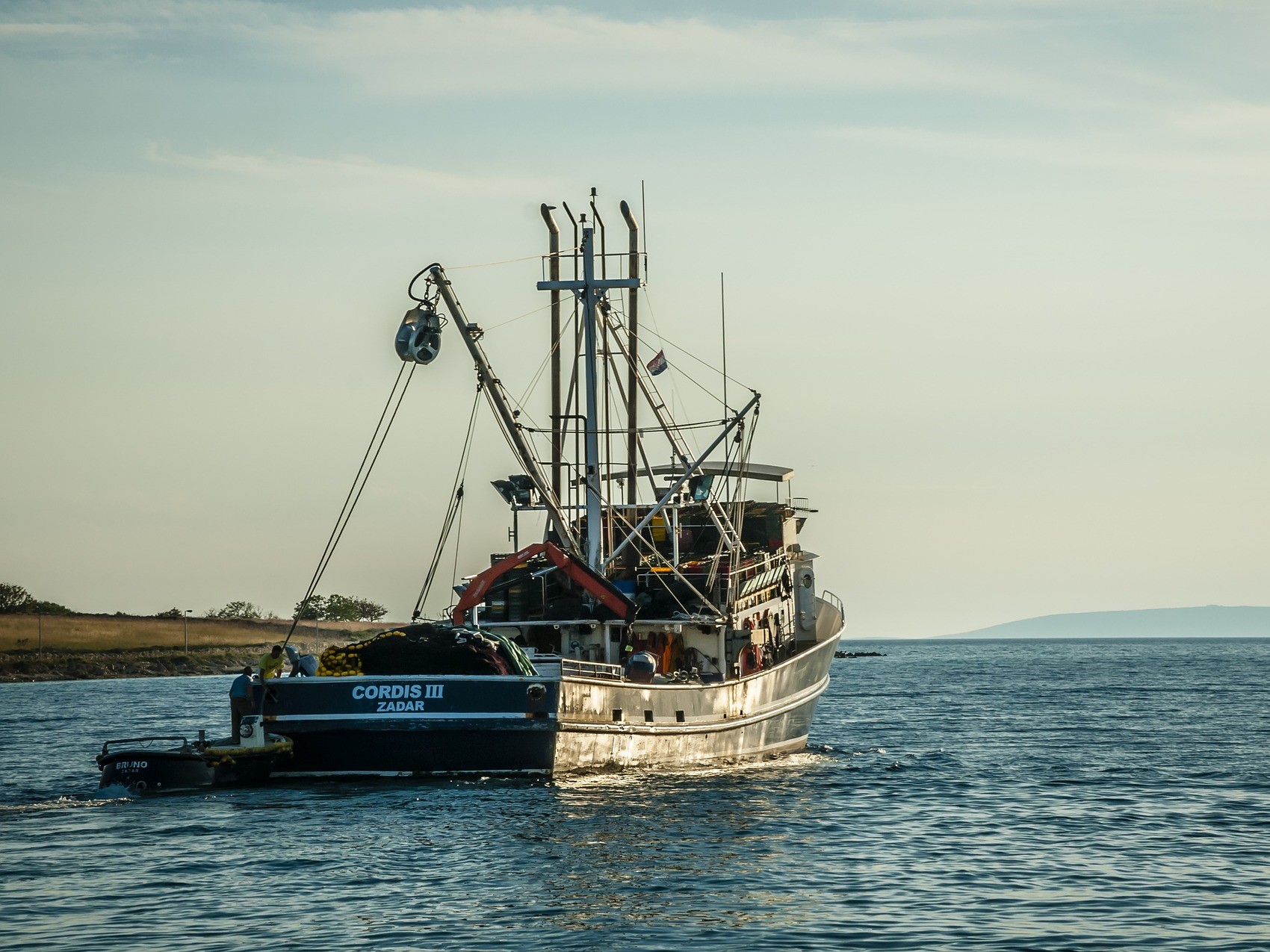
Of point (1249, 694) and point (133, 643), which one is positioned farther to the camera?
point (133, 643)

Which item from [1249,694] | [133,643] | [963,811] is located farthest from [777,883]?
[133,643]

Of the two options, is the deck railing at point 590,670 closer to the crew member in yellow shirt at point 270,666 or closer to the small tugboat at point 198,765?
the small tugboat at point 198,765

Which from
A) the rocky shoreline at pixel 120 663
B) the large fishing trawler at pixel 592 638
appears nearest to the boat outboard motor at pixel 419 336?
the large fishing trawler at pixel 592 638

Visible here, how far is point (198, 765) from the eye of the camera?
31.7 meters

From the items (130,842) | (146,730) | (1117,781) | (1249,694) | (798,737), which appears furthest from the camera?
(1249,694)

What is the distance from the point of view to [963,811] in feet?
104

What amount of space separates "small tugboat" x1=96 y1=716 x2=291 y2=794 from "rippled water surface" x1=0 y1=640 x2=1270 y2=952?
44 cm

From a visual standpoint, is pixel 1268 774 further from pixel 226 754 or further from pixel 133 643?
pixel 133 643

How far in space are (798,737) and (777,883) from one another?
887 inches

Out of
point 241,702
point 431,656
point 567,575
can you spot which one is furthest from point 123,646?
point 431,656

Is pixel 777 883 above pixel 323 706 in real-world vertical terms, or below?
below

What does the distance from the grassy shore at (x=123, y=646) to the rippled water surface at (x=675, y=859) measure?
72793 millimetres

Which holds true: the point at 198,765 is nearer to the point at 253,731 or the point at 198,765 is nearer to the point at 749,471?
the point at 253,731

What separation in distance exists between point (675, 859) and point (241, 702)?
1148 centimetres
